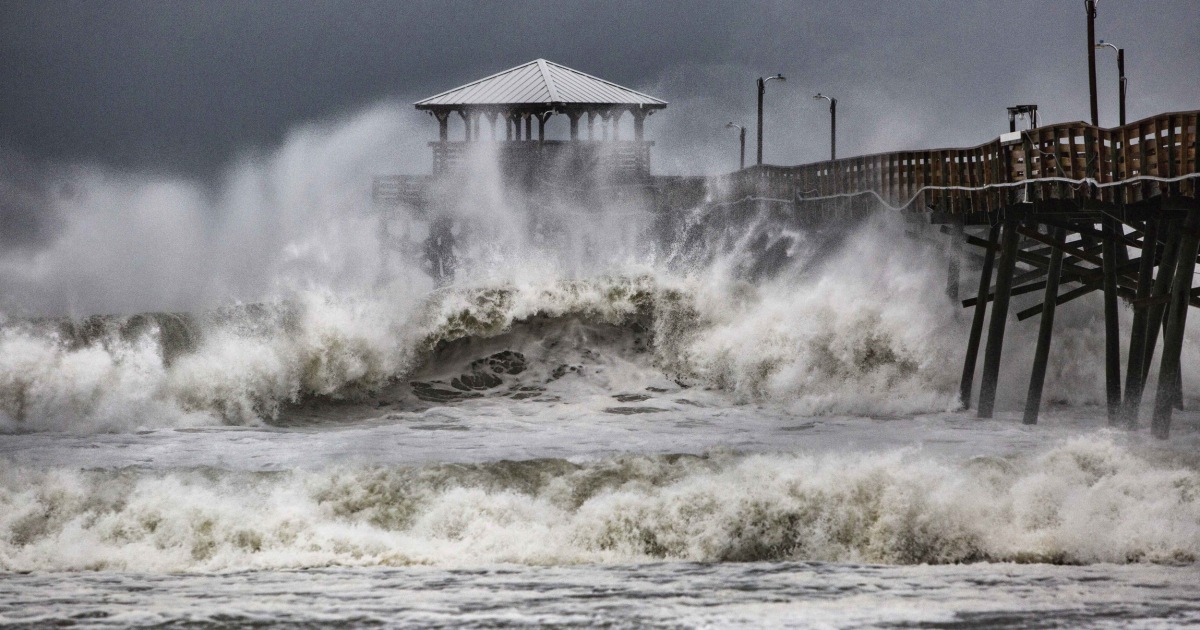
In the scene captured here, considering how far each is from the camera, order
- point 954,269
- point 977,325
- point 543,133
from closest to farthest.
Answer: point 977,325, point 954,269, point 543,133

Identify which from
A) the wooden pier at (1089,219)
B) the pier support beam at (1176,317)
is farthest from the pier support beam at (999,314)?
the pier support beam at (1176,317)

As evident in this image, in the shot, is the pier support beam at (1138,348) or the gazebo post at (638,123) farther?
the gazebo post at (638,123)

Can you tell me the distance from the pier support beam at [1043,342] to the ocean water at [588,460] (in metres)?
0.62

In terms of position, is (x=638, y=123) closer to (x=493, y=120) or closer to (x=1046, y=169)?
(x=493, y=120)

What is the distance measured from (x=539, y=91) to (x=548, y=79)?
56.6 inches

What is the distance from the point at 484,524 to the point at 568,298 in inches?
548

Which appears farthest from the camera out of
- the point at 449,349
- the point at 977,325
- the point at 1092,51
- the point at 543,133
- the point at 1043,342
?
the point at 543,133

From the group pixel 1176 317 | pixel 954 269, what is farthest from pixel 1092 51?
pixel 1176 317

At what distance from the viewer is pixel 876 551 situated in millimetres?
12086

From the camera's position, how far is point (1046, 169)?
1970 centimetres

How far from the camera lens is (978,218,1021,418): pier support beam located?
2048cm

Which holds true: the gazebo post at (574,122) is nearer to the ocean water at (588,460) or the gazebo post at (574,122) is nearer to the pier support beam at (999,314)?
the ocean water at (588,460)

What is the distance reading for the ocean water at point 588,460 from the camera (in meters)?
10.6

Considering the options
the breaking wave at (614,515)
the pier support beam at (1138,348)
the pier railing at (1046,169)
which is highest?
the pier railing at (1046,169)
